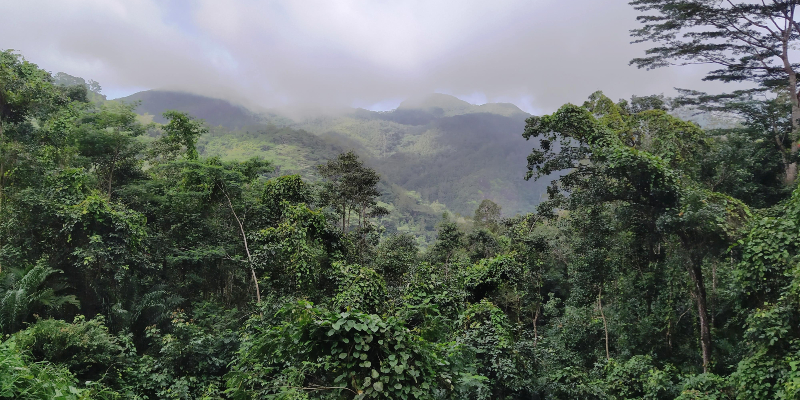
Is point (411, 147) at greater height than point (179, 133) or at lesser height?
greater

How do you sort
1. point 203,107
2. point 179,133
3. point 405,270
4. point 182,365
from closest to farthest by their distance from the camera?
point 182,365
point 405,270
point 179,133
point 203,107

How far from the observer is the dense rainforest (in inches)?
180

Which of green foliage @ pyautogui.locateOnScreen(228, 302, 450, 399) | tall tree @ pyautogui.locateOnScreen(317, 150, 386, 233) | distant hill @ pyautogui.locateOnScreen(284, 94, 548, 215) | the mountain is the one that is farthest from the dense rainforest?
distant hill @ pyautogui.locateOnScreen(284, 94, 548, 215)

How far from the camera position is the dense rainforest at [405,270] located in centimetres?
457

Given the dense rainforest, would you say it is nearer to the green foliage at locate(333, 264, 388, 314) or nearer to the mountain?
the green foliage at locate(333, 264, 388, 314)

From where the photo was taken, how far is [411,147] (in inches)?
4409

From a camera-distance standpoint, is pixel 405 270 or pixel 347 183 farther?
pixel 347 183

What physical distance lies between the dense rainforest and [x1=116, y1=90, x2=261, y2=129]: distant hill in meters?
91.7

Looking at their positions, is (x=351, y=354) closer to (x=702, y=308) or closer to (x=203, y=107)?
(x=702, y=308)

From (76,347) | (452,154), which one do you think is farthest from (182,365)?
(452,154)

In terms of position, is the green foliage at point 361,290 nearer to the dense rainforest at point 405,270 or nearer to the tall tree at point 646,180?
the dense rainforest at point 405,270

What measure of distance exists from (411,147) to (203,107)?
62.9 meters

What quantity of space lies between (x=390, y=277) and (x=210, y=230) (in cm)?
606

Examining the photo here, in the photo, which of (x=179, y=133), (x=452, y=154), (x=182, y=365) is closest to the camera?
(x=182, y=365)
